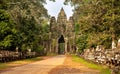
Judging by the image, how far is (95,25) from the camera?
35344 millimetres

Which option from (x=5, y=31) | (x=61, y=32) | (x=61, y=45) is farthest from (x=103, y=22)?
(x=61, y=45)

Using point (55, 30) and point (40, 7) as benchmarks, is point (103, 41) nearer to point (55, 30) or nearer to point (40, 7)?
point (40, 7)

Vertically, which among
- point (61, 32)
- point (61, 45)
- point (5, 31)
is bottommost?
point (61, 45)

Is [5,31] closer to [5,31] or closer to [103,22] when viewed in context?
[5,31]

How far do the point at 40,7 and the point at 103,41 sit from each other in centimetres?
3519

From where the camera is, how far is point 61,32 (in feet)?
319

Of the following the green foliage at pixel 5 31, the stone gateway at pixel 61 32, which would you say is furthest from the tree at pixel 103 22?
the stone gateway at pixel 61 32

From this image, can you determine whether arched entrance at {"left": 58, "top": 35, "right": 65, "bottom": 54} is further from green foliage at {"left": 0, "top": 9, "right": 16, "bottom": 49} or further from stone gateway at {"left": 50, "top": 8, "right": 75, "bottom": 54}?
green foliage at {"left": 0, "top": 9, "right": 16, "bottom": 49}

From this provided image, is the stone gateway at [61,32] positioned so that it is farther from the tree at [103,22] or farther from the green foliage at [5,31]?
the tree at [103,22]

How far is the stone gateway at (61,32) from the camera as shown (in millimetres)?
95250

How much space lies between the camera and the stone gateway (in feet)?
313

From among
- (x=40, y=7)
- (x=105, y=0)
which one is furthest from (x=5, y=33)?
(x=40, y=7)

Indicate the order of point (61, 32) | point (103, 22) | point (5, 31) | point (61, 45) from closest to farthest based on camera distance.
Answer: point (103, 22)
point (5, 31)
point (61, 32)
point (61, 45)

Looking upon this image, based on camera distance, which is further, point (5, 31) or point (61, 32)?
point (61, 32)
